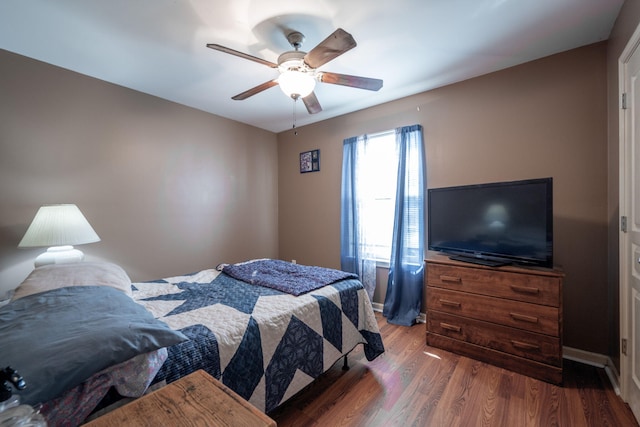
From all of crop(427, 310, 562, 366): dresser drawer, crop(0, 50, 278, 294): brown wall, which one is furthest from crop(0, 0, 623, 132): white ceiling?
crop(427, 310, 562, 366): dresser drawer

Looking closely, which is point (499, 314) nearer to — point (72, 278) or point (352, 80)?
point (352, 80)

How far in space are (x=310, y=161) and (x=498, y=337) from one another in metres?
2.94

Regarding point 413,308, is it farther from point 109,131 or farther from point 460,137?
point 109,131

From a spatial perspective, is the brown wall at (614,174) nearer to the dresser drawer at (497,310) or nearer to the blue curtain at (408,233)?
the dresser drawer at (497,310)

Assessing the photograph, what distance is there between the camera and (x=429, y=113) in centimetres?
287

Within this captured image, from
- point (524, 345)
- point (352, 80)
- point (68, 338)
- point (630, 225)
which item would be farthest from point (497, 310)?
point (68, 338)

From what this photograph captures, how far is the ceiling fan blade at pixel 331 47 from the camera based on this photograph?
1.50 m

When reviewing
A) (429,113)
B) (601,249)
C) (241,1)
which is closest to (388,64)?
(429,113)

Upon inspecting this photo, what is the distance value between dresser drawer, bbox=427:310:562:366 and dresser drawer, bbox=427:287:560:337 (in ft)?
0.14

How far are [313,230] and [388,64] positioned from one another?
7.59 feet

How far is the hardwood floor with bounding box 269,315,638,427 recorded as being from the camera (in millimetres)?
1562

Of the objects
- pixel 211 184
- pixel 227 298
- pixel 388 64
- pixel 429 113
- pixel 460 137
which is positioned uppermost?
pixel 388 64

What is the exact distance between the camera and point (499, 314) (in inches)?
81.0

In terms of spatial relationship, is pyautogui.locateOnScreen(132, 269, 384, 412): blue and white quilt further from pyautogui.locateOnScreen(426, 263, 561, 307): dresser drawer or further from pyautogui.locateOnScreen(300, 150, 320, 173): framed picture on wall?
pyautogui.locateOnScreen(300, 150, 320, 173): framed picture on wall
